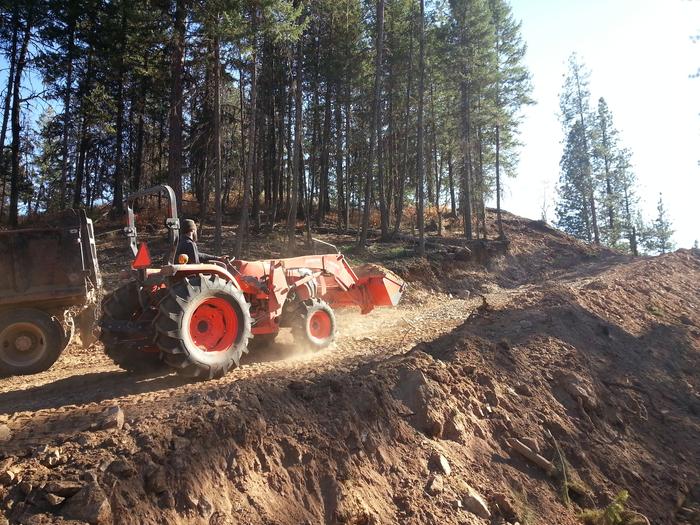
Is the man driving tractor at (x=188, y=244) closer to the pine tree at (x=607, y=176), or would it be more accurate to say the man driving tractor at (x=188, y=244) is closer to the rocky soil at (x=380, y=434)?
the rocky soil at (x=380, y=434)

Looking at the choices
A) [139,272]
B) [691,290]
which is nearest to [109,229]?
[139,272]

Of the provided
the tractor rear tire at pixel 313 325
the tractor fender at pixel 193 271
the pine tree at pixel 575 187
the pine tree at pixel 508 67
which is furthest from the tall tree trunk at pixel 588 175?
the tractor fender at pixel 193 271

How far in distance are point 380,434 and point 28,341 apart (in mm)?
5618

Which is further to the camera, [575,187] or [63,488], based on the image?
[575,187]

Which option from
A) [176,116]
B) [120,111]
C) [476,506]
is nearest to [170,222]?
[476,506]

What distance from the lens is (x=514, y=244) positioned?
26641mm

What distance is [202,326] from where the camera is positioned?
233 inches

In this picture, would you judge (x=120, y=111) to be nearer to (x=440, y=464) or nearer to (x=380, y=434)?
(x=380, y=434)

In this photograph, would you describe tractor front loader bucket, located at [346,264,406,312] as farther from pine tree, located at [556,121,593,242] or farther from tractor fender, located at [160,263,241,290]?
pine tree, located at [556,121,593,242]

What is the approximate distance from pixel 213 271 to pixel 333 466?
10.4 feet

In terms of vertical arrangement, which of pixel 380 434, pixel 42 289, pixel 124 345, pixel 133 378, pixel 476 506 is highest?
pixel 42 289

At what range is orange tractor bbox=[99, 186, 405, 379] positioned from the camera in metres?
5.50

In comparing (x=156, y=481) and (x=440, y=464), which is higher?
(x=156, y=481)

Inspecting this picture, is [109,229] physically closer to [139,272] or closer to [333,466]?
[139,272]
